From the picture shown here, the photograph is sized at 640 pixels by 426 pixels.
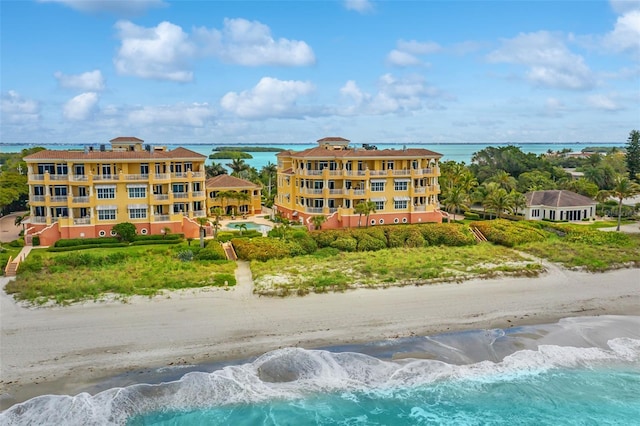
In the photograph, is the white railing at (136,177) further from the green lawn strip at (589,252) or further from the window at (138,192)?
the green lawn strip at (589,252)

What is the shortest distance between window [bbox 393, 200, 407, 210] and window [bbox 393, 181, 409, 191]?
1329mm

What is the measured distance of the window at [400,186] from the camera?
54469mm

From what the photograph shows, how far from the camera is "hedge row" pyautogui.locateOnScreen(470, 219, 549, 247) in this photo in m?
46.9

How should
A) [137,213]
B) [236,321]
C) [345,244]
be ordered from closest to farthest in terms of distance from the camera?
1. [236,321]
2. [345,244]
3. [137,213]

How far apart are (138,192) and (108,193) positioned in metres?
2.64

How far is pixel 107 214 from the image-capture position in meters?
46.9

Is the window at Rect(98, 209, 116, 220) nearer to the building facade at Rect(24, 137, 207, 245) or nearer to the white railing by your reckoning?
the building facade at Rect(24, 137, 207, 245)

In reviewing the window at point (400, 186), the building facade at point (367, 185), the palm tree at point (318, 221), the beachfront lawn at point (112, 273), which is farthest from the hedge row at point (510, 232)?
the beachfront lawn at point (112, 273)

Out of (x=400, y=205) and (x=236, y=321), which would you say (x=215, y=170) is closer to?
(x=400, y=205)

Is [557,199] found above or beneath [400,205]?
above

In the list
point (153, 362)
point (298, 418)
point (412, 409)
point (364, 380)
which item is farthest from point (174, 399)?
point (412, 409)

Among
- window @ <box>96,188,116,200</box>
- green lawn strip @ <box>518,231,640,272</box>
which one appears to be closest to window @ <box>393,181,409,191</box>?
green lawn strip @ <box>518,231,640,272</box>

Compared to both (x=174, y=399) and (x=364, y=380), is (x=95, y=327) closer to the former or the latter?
(x=174, y=399)

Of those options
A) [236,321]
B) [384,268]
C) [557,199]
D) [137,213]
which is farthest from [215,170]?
[236,321]
